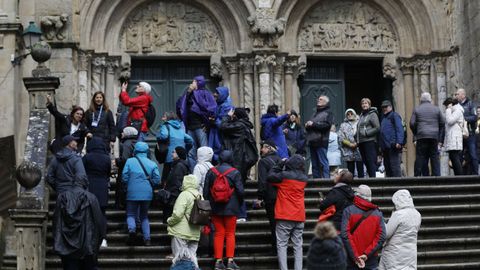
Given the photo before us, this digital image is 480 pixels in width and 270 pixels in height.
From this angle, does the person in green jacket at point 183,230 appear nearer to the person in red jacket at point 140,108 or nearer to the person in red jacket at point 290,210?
the person in red jacket at point 290,210

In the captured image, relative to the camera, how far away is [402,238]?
1462 cm

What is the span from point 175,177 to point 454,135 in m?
6.02

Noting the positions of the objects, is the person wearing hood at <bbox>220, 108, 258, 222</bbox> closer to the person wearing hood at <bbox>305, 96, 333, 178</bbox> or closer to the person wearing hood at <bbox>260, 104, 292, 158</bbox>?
the person wearing hood at <bbox>260, 104, 292, 158</bbox>

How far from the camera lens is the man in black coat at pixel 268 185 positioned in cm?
1667

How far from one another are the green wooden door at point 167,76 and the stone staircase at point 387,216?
285 inches

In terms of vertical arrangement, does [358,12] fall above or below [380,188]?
above

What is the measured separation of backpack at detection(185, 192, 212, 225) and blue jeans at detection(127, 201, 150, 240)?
1472 mm

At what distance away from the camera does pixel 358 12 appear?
26562 millimetres

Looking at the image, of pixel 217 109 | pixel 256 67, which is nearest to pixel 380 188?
pixel 217 109

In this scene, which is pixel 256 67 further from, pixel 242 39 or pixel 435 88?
pixel 435 88

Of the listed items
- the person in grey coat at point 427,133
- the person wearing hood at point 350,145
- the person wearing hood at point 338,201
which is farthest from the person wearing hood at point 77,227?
the person in grey coat at point 427,133

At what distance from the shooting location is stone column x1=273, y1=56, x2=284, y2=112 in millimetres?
25361

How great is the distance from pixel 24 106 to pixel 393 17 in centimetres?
886

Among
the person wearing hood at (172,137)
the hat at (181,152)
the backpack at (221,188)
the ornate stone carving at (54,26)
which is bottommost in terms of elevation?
the backpack at (221,188)
